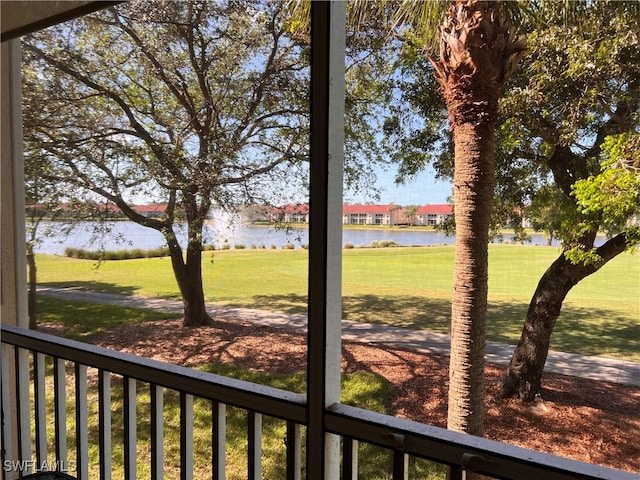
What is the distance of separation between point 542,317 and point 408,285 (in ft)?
2.78

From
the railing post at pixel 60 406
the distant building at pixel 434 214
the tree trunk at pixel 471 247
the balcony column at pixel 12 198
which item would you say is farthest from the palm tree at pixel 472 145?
the balcony column at pixel 12 198

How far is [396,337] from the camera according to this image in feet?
10.3

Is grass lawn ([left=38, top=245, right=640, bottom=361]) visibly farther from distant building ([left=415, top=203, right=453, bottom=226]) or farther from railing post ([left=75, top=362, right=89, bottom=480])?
railing post ([left=75, top=362, right=89, bottom=480])

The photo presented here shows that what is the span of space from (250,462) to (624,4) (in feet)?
9.92

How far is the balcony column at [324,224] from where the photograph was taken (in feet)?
3.82

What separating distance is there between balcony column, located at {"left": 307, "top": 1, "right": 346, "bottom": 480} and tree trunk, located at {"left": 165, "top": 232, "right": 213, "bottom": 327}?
3.16 metres

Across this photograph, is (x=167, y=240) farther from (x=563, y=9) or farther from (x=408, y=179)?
(x=563, y=9)

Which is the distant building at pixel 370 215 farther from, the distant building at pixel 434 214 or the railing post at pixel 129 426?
the railing post at pixel 129 426

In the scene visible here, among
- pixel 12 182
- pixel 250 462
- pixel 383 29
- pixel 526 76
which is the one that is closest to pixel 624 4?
pixel 526 76

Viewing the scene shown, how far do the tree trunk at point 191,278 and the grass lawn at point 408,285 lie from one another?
0.27 feet

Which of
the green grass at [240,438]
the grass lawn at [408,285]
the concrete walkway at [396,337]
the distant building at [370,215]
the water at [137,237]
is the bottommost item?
the green grass at [240,438]

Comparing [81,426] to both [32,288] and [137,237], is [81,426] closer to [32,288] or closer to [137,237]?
[137,237]

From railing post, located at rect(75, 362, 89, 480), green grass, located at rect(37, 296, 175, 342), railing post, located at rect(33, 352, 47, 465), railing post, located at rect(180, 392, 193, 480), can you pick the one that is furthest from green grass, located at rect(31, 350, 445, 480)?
railing post, located at rect(180, 392, 193, 480)

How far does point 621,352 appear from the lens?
2.32 meters
